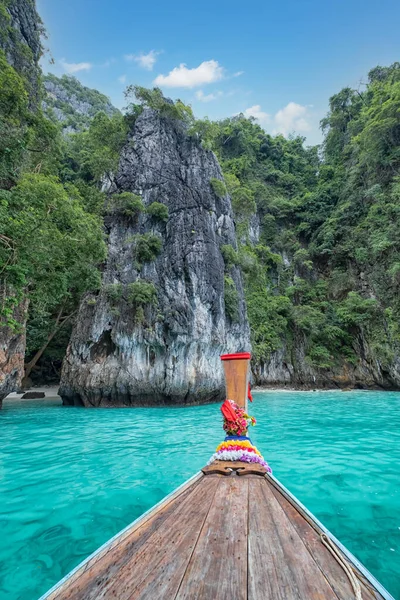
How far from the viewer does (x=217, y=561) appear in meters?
1.77

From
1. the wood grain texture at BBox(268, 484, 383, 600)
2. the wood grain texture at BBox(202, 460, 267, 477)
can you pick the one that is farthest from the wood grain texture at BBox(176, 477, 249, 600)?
the wood grain texture at BBox(202, 460, 267, 477)

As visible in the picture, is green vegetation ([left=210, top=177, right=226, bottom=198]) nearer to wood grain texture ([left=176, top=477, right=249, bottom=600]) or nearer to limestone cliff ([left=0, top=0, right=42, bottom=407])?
limestone cliff ([left=0, top=0, right=42, bottom=407])

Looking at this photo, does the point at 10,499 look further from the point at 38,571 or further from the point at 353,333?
the point at 353,333

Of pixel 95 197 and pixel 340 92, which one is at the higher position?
pixel 340 92

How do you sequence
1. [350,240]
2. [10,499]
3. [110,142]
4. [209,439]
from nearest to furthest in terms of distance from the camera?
[10,499] → [209,439] → [110,142] → [350,240]

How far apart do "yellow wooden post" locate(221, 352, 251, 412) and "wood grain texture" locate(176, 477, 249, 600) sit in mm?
2731

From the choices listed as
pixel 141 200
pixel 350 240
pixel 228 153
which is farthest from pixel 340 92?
pixel 141 200

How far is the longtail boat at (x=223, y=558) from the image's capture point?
4.91ft

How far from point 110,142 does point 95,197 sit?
4.78m

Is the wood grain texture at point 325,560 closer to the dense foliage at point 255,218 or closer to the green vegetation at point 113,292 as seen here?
the dense foliage at point 255,218

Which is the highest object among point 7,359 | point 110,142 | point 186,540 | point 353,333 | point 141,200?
point 110,142

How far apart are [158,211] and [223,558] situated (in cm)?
1670

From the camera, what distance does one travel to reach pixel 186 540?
2.05m

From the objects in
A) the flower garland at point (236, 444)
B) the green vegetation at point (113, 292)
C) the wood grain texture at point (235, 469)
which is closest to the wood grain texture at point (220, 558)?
the wood grain texture at point (235, 469)
